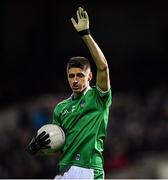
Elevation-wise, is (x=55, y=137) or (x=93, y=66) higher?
(x=55, y=137)

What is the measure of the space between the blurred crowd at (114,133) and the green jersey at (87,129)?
5524mm

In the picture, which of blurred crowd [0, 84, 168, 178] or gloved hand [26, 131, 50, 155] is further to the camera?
blurred crowd [0, 84, 168, 178]

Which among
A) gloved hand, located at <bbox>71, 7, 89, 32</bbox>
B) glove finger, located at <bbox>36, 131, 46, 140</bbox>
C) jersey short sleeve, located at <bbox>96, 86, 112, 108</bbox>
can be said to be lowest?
glove finger, located at <bbox>36, 131, 46, 140</bbox>

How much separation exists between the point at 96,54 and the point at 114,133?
709 cm

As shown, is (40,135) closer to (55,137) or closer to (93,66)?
(55,137)

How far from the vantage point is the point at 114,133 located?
1320cm

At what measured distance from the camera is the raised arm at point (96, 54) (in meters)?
6.21

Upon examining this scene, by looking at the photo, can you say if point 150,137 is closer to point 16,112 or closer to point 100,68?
point 16,112

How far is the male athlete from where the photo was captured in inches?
250

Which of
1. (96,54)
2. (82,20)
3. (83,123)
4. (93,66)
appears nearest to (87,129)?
(83,123)

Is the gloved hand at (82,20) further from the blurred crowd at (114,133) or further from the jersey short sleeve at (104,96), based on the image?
the blurred crowd at (114,133)

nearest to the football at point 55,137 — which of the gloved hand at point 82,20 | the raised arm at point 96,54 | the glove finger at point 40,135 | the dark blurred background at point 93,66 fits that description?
the glove finger at point 40,135

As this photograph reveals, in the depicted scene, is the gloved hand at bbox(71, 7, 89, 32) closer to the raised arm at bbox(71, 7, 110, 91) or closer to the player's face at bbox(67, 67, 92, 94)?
the raised arm at bbox(71, 7, 110, 91)

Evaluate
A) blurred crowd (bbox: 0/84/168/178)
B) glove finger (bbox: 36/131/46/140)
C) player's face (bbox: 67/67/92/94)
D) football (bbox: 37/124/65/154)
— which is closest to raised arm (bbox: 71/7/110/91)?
player's face (bbox: 67/67/92/94)
